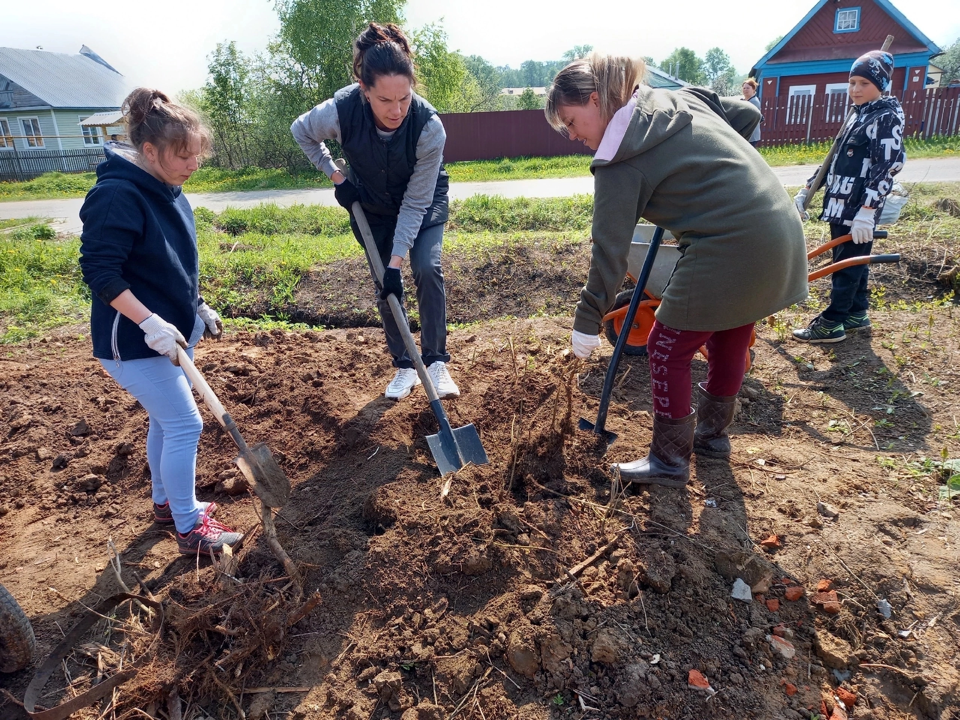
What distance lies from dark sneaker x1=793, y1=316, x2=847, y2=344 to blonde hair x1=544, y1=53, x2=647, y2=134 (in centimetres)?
293

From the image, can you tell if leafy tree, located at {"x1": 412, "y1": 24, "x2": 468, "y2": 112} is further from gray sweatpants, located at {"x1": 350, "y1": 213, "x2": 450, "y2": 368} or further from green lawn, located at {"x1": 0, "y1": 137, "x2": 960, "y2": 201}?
gray sweatpants, located at {"x1": 350, "y1": 213, "x2": 450, "y2": 368}

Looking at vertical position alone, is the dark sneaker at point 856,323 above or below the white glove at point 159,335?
below

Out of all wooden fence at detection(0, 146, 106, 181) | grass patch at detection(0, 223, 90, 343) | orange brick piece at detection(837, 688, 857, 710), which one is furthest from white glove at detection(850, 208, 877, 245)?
wooden fence at detection(0, 146, 106, 181)

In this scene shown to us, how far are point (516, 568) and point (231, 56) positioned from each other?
87.1 ft

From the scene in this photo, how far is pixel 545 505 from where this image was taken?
8.77 ft

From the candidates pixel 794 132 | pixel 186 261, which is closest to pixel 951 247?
pixel 186 261

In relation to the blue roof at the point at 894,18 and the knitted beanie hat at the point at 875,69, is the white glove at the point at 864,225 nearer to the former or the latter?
the knitted beanie hat at the point at 875,69

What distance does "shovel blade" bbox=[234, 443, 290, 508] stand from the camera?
2521mm

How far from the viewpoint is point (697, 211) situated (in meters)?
2.33

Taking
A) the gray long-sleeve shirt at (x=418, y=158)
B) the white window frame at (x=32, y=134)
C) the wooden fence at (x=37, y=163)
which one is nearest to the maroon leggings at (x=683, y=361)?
the gray long-sleeve shirt at (x=418, y=158)

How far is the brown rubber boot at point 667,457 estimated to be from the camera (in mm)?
2666

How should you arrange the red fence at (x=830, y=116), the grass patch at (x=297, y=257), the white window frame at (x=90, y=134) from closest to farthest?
the grass patch at (x=297, y=257) < the red fence at (x=830, y=116) < the white window frame at (x=90, y=134)

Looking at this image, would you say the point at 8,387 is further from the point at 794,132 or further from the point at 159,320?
the point at 794,132

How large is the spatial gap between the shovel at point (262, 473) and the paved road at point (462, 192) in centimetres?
980
